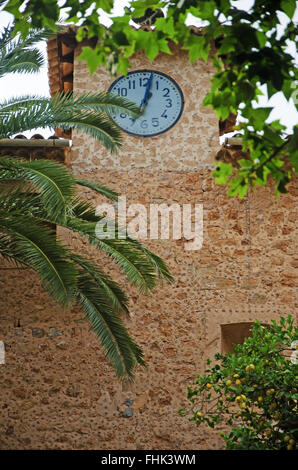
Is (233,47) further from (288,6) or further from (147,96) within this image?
(147,96)

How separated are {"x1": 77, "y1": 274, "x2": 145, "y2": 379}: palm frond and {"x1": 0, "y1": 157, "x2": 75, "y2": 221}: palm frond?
1.01 meters

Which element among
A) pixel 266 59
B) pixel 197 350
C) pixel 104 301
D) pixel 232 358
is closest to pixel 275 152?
pixel 266 59

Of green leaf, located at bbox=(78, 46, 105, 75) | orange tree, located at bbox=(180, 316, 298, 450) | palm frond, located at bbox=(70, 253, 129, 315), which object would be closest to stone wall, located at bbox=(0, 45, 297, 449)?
palm frond, located at bbox=(70, 253, 129, 315)

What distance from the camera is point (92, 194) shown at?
867 cm

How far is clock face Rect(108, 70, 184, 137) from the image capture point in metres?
8.99

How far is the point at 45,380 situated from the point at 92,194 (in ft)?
8.13

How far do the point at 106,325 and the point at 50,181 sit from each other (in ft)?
5.47

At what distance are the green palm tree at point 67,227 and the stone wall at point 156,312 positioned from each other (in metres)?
1.10

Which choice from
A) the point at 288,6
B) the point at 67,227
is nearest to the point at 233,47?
the point at 288,6

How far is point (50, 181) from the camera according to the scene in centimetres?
596

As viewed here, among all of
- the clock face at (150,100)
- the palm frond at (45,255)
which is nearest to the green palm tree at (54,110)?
the palm frond at (45,255)

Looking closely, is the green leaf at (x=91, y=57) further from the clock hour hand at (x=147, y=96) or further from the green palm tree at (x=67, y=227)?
the clock hour hand at (x=147, y=96)
